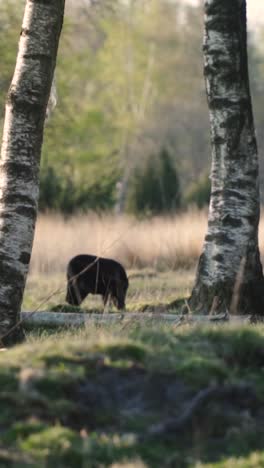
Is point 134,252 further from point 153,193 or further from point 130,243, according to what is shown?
point 153,193

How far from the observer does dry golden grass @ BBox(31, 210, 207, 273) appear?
21453 millimetres

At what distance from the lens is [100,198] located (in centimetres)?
3253

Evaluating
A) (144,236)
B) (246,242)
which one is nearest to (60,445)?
(246,242)

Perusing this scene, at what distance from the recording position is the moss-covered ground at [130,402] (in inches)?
245

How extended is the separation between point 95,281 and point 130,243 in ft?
24.6

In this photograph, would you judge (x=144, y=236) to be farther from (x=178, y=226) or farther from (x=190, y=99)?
(x=190, y=99)

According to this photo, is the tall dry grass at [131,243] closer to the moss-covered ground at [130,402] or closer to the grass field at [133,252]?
the grass field at [133,252]

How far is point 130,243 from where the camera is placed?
22406 millimetres

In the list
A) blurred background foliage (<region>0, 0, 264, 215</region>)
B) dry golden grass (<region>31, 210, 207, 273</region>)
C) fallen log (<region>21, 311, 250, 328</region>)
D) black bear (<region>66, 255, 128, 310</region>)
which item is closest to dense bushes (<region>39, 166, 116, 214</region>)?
dry golden grass (<region>31, 210, 207, 273</region>)

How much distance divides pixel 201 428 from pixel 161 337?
4.27 feet

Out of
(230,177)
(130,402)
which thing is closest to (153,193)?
(230,177)

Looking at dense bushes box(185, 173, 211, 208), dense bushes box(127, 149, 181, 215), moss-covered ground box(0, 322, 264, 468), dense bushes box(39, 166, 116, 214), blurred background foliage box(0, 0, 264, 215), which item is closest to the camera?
moss-covered ground box(0, 322, 264, 468)

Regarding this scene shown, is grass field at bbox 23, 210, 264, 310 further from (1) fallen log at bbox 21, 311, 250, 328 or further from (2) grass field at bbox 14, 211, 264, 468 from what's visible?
(2) grass field at bbox 14, 211, 264, 468

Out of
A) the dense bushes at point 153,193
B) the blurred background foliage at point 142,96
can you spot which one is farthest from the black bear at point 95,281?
the blurred background foliage at point 142,96
